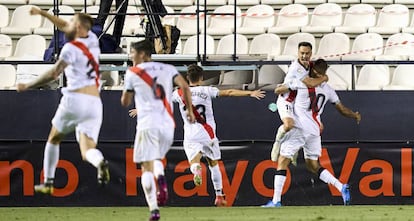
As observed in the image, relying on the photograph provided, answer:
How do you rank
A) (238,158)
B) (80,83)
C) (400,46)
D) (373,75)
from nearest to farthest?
(80,83)
(238,158)
(373,75)
(400,46)

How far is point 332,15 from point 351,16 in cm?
36

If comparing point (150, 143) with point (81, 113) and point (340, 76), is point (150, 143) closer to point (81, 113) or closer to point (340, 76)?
point (81, 113)

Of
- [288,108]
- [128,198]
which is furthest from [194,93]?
[128,198]

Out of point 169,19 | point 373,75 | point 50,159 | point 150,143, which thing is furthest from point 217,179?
point 169,19

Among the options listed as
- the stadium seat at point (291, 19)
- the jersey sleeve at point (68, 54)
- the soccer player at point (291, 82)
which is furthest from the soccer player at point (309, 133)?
the jersey sleeve at point (68, 54)

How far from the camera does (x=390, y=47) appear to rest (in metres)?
21.8

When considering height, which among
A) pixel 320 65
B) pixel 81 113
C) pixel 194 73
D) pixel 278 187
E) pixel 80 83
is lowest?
pixel 278 187

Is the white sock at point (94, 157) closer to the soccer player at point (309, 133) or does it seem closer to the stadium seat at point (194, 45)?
the soccer player at point (309, 133)

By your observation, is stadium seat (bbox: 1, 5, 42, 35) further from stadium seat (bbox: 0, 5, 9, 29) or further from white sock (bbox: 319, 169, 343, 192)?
white sock (bbox: 319, 169, 343, 192)

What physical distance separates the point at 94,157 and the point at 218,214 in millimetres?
3284

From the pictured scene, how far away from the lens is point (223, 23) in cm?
2336

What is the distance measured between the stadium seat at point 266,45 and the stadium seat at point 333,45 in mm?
768

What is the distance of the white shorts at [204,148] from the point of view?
18172 mm

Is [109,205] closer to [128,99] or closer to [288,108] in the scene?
[288,108]
